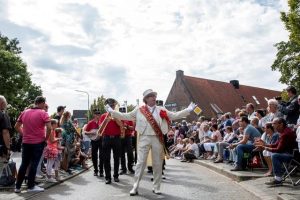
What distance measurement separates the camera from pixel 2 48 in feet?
188

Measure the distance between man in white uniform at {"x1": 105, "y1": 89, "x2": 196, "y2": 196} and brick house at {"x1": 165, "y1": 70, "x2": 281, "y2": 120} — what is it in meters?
51.3

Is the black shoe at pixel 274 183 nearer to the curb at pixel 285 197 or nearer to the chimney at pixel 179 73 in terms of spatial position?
the curb at pixel 285 197

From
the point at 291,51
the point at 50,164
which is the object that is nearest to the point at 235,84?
Result: the point at 291,51

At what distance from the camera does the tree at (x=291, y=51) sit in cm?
3008

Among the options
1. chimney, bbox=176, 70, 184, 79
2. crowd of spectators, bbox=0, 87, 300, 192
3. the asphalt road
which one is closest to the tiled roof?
chimney, bbox=176, 70, 184, 79

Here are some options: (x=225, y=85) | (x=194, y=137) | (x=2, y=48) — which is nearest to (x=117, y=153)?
(x=194, y=137)

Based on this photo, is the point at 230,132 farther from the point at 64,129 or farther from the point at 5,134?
the point at 5,134

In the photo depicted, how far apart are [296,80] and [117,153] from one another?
27709 mm

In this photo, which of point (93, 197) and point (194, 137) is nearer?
point (93, 197)

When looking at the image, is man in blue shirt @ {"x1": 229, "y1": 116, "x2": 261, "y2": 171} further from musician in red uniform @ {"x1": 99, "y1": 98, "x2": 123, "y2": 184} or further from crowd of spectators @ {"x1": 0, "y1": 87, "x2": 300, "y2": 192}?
musician in red uniform @ {"x1": 99, "y1": 98, "x2": 123, "y2": 184}

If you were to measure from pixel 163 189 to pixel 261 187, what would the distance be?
2114 millimetres

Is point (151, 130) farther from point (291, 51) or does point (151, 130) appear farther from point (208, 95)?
point (208, 95)

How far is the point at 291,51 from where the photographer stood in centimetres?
4019

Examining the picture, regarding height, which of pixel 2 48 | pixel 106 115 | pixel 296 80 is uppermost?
pixel 2 48
